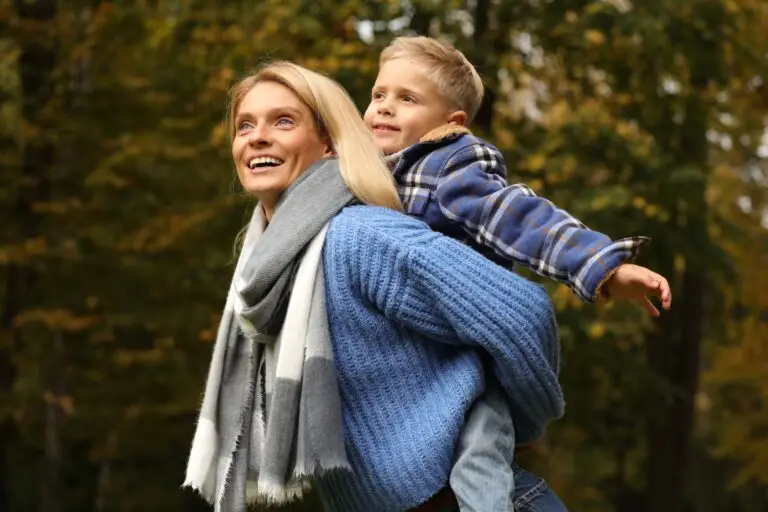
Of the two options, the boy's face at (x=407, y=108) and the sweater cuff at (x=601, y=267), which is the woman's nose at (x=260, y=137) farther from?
the sweater cuff at (x=601, y=267)

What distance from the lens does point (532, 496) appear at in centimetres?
269

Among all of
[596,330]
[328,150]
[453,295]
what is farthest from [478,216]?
[596,330]

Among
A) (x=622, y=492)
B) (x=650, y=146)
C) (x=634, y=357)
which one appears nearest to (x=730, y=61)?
(x=650, y=146)

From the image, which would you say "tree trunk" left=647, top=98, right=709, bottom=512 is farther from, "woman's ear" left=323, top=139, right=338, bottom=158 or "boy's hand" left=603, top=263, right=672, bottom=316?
"boy's hand" left=603, top=263, right=672, bottom=316

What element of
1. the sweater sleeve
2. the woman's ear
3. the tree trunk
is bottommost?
the tree trunk

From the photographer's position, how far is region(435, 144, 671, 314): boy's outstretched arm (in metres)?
2.43

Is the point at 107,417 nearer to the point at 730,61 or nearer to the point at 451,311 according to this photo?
the point at 730,61

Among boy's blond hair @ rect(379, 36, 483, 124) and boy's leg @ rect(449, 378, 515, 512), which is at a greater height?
boy's blond hair @ rect(379, 36, 483, 124)

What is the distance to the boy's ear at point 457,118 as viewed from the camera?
3000 millimetres

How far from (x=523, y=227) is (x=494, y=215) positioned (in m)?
0.07

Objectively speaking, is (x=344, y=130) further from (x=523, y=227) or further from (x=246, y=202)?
(x=246, y=202)

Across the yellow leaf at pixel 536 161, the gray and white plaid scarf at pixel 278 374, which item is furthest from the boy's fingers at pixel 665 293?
the yellow leaf at pixel 536 161

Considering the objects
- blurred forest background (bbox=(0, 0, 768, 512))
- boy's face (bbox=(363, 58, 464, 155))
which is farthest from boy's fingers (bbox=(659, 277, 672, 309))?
blurred forest background (bbox=(0, 0, 768, 512))

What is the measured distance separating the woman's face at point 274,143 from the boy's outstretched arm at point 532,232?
341 mm
